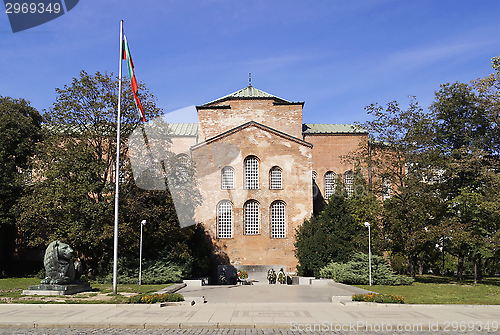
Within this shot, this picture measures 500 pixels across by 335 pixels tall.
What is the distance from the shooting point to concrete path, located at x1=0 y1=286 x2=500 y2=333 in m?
11.5

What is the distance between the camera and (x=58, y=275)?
18.7 meters

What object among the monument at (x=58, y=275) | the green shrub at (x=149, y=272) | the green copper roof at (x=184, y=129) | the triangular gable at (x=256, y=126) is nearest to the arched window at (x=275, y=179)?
the triangular gable at (x=256, y=126)

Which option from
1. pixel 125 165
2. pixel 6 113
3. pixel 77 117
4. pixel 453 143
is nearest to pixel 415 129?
pixel 453 143

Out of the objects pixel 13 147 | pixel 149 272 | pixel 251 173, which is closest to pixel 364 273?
pixel 149 272

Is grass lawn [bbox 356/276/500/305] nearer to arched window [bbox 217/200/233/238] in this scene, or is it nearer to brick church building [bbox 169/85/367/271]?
brick church building [bbox 169/85/367/271]

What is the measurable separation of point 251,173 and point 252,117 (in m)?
7.23

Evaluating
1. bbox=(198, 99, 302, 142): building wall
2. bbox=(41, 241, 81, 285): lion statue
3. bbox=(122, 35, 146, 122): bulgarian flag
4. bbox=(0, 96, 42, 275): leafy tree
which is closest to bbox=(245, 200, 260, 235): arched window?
bbox=(198, 99, 302, 142): building wall

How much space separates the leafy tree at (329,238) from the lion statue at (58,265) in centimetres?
1734

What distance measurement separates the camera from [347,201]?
31984 millimetres

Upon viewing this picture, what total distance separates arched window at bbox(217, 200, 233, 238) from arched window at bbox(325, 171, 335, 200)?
11.7 metres

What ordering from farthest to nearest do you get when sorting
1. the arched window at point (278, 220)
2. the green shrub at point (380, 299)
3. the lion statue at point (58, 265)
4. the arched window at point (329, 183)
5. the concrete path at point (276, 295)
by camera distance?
the arched window at point (329, 183)
the arched window at point (278, 220)
the lion statue at point (58, 265)
the concrete path at point (276, 295)
the green shrub at point (380, 299)

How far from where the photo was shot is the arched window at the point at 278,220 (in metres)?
35.7

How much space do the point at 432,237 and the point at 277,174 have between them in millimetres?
13957

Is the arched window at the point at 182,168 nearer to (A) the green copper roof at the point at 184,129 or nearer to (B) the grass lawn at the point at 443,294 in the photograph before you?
(B) the grass lawn at the point at 443,294
